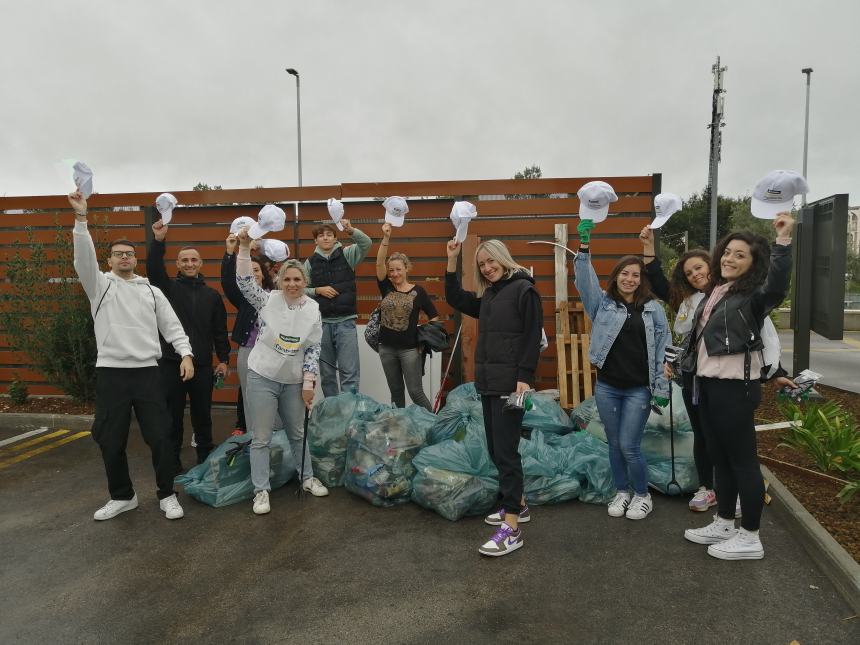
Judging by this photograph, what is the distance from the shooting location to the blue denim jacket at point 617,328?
12.5 ft

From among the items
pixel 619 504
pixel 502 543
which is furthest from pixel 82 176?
pixel 619 504

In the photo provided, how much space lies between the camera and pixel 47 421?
22.3 feet

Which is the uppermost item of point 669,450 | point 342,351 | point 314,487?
point 342,351

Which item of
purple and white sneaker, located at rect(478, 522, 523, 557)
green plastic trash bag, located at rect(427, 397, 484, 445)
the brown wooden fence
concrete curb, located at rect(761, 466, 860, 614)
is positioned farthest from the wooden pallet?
purple and white sneaker, located at rect(478, 522, 523, 557)

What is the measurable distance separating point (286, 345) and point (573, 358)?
3533mm

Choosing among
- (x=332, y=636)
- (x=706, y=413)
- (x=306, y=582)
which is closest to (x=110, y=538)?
(x=306, y=582)

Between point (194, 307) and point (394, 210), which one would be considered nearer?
point (194, 307)

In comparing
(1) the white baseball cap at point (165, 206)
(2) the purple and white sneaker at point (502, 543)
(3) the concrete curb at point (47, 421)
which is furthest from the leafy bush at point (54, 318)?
(2) the purple and white sneaker at point (502, 543)

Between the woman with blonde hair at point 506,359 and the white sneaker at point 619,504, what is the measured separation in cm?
→ 78

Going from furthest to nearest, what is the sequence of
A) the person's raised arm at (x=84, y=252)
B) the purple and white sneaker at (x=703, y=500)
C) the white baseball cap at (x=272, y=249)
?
1. the white baseball cap at (x=272, y=249)
2. the purple and white sneaker at (x=703, y=500)
3. the person's raised arm at (x=84, y=252)

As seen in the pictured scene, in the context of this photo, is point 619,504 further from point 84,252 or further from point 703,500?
point 84,252

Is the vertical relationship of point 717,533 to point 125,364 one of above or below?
below

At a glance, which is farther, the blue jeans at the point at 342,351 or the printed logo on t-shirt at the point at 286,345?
the blue jeans at the point at 342,351

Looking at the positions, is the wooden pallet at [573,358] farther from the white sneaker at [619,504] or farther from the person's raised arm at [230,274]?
the person's raised arm at [230,274]
